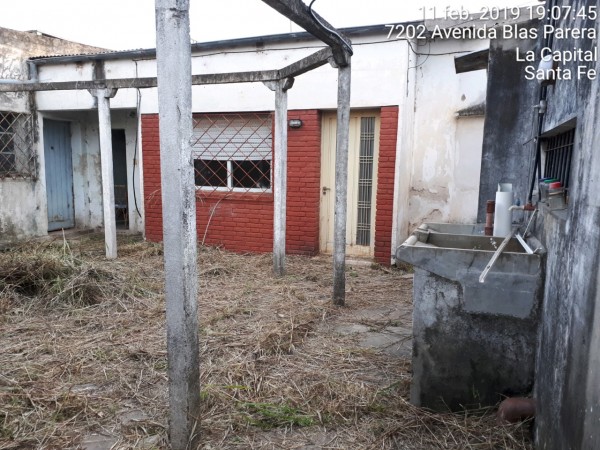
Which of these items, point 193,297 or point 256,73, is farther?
point 256,73

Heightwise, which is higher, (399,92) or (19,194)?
(399,92)

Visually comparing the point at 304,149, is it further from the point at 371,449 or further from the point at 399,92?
the point at 371,449

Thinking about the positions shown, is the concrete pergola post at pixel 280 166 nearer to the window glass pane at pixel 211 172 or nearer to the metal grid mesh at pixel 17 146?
the window glass pane at pixel 211 172

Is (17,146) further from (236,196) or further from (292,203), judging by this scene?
(292,203)

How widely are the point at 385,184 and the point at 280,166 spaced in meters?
1.67

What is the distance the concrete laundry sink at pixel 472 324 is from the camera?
96.1 inches

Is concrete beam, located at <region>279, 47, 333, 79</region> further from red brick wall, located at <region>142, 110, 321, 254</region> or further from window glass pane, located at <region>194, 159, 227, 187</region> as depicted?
window glass pane, located at <region>194, 159, 227, 187</region>

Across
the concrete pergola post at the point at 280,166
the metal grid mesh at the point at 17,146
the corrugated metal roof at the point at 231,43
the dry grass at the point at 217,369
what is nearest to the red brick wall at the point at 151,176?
the corrugated metal roof at the point at 231,43

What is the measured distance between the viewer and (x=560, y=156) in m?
2.64

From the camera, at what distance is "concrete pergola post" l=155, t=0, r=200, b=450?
6.42ft

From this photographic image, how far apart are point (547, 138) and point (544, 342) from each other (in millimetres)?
1451

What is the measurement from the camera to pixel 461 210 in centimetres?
640

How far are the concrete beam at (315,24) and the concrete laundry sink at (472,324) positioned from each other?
6.02 ft

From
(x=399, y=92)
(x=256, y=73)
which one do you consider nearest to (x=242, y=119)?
(x=256, y=73)
